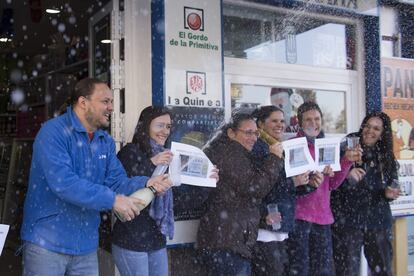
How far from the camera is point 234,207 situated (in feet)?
12.8

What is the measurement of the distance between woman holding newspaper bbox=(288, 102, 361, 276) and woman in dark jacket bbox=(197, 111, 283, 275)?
583 millimetres

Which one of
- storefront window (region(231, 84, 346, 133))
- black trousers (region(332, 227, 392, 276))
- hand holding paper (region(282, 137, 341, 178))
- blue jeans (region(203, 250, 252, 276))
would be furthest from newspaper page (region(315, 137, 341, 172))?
blue jeans (region(203, 250, 252, 276))

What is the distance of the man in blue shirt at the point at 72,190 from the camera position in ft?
9.71

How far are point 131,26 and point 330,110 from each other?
270 centimetres

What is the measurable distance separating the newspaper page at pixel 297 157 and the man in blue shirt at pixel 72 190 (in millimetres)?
1263

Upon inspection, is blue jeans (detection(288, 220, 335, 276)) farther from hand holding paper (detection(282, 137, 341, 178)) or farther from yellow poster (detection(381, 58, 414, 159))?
yellow poster (detection(381, 58, 414, 159))

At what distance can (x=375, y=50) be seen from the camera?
604 cm

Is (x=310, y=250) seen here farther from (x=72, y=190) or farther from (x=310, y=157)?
(x=72, y=190)

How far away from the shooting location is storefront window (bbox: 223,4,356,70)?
5371 millimetres

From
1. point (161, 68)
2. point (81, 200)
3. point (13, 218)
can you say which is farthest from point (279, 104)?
point (13, 218)

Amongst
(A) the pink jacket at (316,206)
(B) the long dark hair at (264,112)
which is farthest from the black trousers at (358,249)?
(B) the long dark hair at (264,112)

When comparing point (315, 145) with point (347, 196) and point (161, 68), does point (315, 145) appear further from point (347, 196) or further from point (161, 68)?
point (161, 68)

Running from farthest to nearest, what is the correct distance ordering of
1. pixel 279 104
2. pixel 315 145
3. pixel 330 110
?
pixel 330 110 < pixel 279 104 < pixel 315 145

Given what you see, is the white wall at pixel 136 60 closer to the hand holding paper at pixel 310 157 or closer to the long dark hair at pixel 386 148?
the hand holding paper at pixel 310 157
